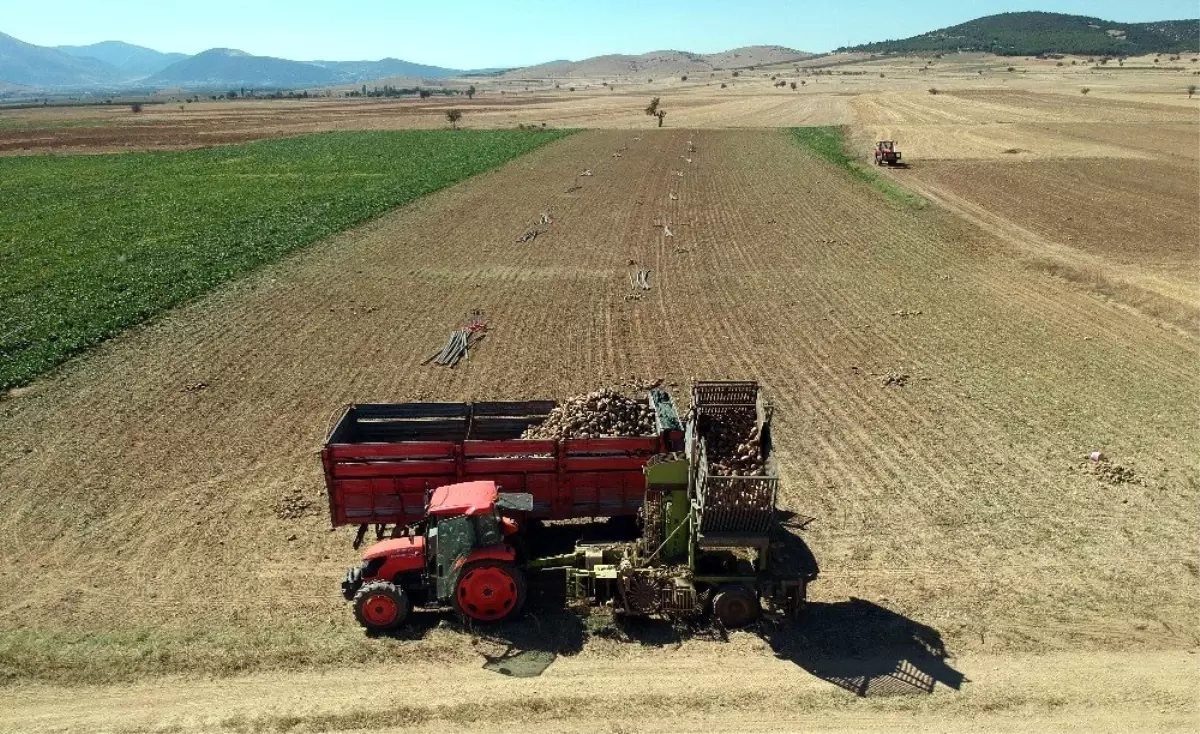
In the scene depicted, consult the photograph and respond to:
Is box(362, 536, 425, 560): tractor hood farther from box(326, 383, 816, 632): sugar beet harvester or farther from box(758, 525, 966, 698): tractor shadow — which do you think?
box(758, 525, 966, 698): tractor shadow

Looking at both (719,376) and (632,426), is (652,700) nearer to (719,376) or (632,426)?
(632,426)

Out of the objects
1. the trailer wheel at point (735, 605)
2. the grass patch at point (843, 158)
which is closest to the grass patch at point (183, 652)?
the trailer wheel at point (735, 605)

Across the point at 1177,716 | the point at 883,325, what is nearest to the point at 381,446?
the point at 1177,716

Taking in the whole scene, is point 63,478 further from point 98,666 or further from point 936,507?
point 936,507

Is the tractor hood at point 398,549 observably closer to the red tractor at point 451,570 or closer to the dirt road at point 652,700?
the red tractor at point 451,570

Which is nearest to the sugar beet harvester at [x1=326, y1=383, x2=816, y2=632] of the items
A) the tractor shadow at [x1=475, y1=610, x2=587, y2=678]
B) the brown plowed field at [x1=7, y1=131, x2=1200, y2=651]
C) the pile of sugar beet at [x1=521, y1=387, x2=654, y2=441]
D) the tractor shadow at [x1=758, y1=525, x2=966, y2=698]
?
the tractor shadow at [x1=475, y1=610, x2=587, y2=678]

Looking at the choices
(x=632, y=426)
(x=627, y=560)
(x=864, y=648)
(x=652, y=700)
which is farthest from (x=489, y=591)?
(x=864, y=648)
